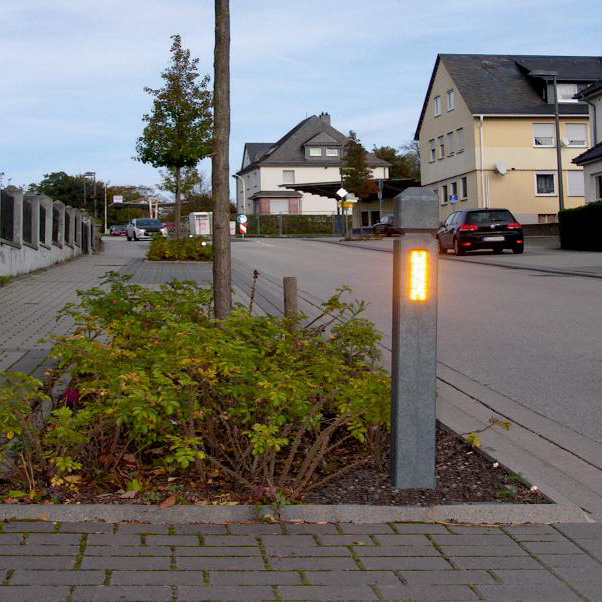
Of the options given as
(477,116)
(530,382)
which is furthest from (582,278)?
(477,116)

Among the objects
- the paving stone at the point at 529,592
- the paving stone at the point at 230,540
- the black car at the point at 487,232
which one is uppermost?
the black car at the point at 487,232

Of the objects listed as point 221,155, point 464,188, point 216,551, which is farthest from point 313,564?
point 464,188

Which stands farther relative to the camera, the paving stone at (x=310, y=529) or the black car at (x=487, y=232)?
the black car at (x=487, y=232)

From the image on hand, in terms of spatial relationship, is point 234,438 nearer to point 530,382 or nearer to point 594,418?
point 594,418

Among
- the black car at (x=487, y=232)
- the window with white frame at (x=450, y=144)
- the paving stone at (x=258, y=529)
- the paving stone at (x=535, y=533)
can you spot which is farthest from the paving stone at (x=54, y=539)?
the window with white frame at (x=450, y=144)

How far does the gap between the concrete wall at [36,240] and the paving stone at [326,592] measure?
17162 millimetres

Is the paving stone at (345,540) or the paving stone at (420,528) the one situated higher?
the paving stone at (345,540)

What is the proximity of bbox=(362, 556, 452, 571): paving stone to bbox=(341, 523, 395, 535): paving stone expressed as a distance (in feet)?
1.07

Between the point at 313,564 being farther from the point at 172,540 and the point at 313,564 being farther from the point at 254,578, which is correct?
the point at 172,540

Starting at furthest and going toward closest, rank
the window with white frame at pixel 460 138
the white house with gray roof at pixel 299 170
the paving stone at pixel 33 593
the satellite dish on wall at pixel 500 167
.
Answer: the white house with gray roof at pixel 299 170 < the window with white frame at pixel 460 138 < the satellite dish on wall at pixel 500 167 < the paving stone at pixel 33 593

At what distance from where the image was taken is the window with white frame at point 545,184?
58.2m

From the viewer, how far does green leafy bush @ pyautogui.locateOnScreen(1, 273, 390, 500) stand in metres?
4.58

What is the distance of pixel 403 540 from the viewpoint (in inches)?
160

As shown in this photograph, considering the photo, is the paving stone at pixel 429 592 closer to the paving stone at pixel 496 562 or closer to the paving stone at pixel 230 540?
the paving stone at pixel 496 562
